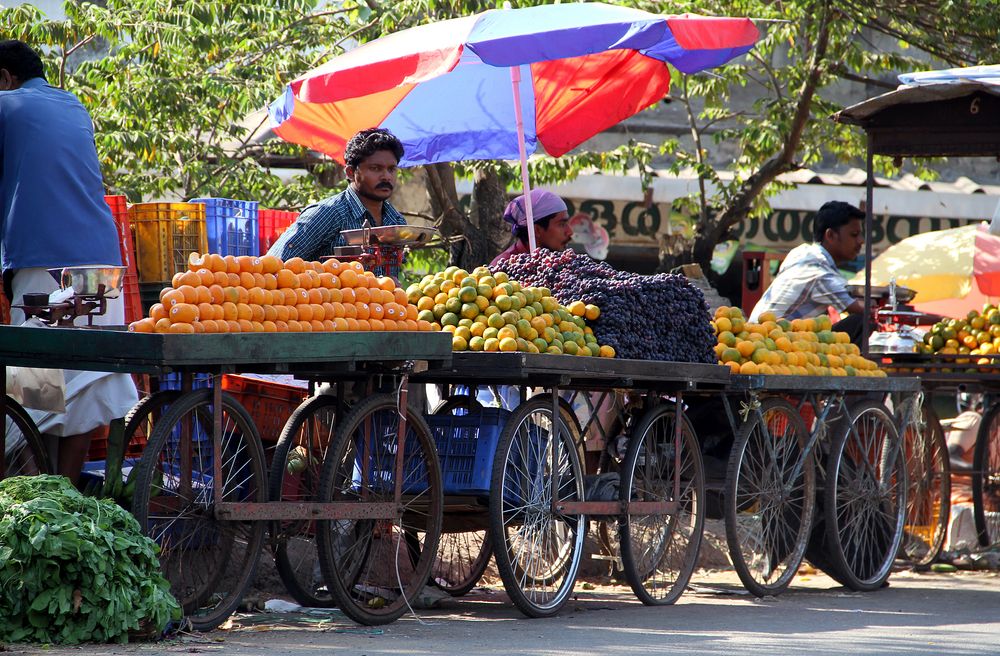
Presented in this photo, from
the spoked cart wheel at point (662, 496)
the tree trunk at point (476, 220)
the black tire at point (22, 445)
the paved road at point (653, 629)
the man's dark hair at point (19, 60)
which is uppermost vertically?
the man's dark hair at point (19, 60)

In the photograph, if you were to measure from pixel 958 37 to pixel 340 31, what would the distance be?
5442 mm

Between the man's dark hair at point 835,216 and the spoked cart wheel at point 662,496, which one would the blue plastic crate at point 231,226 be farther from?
the man's dark hair at point 835,216

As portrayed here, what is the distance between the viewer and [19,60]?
5770 mm

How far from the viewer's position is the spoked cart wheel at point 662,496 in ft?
21.1

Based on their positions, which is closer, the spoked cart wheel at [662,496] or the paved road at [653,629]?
the paved road at [653,629]

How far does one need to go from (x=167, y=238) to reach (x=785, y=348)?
330 cm

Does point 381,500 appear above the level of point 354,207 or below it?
below

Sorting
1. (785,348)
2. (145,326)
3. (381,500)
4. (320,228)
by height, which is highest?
(320,228)

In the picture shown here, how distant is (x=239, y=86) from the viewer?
10664mm

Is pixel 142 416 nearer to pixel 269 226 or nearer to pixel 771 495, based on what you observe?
pixel 269 226

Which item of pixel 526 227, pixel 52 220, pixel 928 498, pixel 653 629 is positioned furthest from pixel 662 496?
pixel 52 220

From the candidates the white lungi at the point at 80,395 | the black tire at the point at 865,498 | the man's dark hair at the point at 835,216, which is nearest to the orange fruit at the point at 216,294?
the white lungi at the point at 80,395

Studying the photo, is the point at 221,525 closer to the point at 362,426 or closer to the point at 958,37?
the point at 362,426

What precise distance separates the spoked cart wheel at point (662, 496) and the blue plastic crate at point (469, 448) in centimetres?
79
